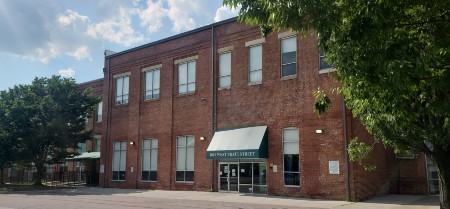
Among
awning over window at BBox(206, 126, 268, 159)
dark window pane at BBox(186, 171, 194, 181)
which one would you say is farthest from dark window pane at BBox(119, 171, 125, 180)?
awning over window at BBox(206, 126, 268, 159)

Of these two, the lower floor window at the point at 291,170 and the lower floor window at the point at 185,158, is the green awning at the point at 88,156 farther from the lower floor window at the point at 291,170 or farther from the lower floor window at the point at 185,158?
the lower floor window at the point at 291,170

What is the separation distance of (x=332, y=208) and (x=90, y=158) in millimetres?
25333

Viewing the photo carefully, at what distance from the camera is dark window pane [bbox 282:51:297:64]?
24081 mm

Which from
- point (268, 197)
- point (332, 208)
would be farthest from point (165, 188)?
point (332, 208)

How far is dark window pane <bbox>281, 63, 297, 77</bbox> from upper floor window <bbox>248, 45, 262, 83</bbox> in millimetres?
1585

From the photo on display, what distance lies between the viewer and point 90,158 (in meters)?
38.0

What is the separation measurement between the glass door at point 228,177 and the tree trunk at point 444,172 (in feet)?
51.8

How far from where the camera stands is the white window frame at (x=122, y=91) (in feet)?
113

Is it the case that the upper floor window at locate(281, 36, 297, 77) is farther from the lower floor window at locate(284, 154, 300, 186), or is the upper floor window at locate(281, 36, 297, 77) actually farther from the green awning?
the green awning

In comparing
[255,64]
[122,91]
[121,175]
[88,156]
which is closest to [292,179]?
[255,64]

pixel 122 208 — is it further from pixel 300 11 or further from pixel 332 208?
pixel 300 11

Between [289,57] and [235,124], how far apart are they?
5126 mm

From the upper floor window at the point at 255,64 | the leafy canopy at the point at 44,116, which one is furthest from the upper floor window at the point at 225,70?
the leafy canopy at the point at 44,116

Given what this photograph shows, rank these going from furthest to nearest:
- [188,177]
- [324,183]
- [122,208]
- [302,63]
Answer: [188,177] → [302,63] → [324,183] → [122,208]
